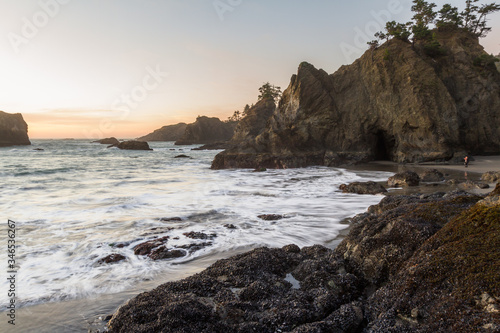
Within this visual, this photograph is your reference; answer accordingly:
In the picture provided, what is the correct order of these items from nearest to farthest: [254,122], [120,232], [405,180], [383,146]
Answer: [120,232]
[405,180]
[383,146]
[254,122]

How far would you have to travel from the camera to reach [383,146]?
104 feet

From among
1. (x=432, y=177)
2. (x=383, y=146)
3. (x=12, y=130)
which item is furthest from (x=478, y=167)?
(x=12, y=130)

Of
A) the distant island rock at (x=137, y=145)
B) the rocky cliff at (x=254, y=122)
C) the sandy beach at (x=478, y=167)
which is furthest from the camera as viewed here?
the distant island rock at (x=137, y=145)

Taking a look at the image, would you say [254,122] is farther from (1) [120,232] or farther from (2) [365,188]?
(1) [120,232]

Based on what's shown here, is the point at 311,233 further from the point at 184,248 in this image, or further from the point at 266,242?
the point at 184,248

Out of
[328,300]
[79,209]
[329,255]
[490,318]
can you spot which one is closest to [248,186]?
[79,209]

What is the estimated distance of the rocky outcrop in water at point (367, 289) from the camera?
2.64 metres

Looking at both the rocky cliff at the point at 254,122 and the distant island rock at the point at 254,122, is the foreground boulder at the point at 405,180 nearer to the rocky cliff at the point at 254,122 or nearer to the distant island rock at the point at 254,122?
the distant island rock at the point at 254,122

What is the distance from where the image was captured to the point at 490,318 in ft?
7.45

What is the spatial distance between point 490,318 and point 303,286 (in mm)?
2053

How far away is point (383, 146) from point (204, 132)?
244 ft

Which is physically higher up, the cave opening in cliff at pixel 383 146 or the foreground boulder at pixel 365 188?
the cave opening in cliff at pixel 383 146

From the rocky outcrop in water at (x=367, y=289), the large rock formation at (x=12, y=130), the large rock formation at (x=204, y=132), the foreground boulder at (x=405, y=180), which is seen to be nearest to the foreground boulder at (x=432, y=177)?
the foreground boulder at (x=405, y=180)

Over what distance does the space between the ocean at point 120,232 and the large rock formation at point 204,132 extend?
80.9m
